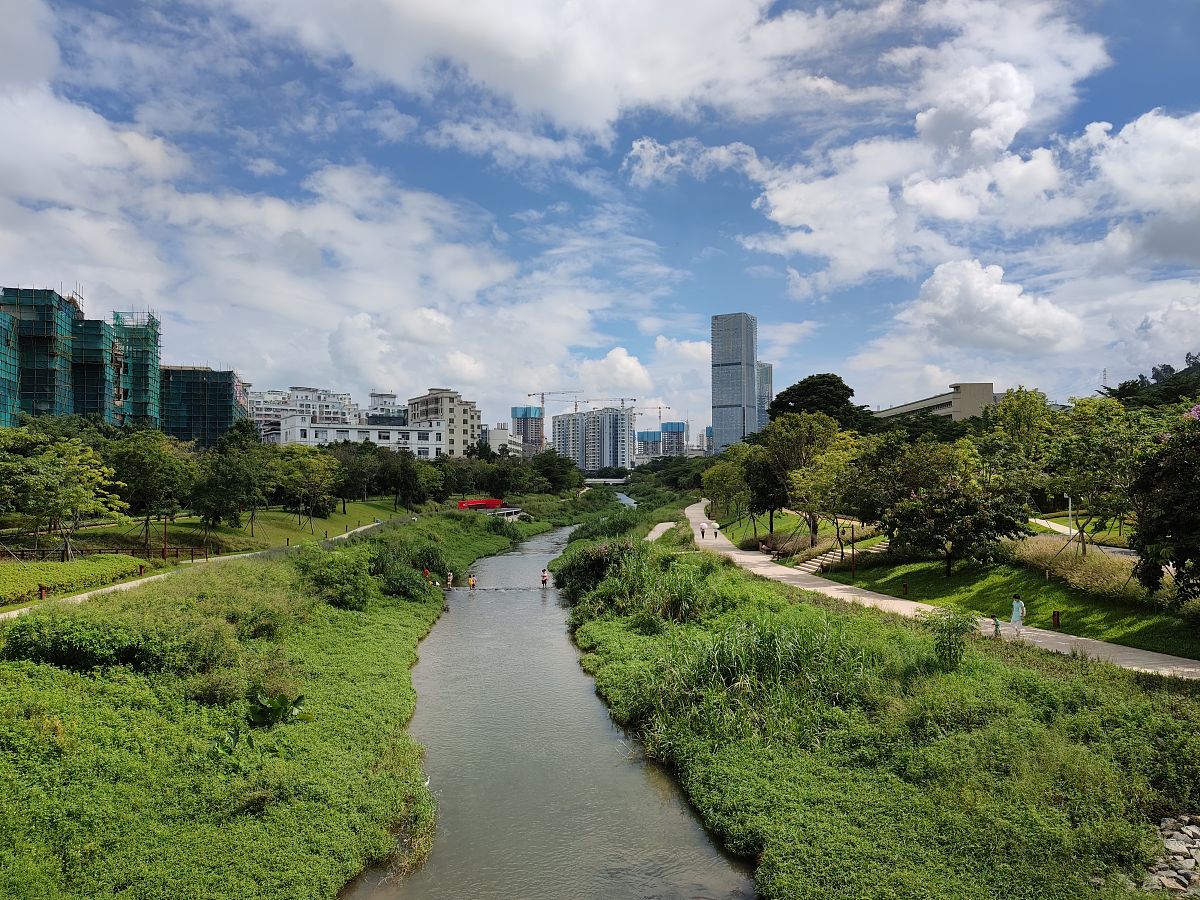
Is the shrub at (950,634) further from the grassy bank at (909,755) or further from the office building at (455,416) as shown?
the office building at (455,416)

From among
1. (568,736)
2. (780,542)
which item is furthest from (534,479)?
(568,736)

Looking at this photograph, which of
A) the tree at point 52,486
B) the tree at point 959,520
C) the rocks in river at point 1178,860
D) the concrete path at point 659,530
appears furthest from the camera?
the concrete path at point 659,530

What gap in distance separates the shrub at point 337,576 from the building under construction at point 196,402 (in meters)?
73.0

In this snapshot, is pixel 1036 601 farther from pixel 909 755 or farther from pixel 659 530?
pixel 659 530

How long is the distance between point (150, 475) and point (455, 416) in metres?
95.2

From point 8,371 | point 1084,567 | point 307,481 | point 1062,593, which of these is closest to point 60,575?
point 307,481

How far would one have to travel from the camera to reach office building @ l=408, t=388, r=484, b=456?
421ft

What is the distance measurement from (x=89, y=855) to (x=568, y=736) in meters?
9.55

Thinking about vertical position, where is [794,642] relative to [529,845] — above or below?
above

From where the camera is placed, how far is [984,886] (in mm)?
9289

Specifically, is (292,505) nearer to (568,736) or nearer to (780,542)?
(780,542)

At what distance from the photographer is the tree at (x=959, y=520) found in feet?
79.3

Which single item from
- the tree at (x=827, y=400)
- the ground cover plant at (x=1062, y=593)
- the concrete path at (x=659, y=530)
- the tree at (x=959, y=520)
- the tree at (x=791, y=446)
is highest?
the tree at (x=827, y=400)

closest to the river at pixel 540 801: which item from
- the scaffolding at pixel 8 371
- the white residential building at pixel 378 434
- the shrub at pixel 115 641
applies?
the shrub at pixel 115 641
